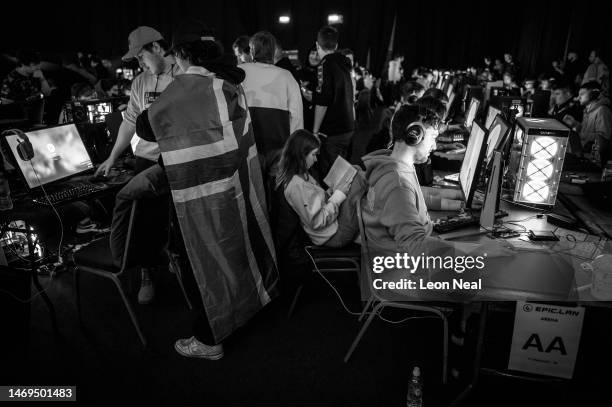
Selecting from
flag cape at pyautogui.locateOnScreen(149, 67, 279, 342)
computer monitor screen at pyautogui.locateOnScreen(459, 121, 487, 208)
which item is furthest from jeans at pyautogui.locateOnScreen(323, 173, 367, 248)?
computer monitor screen at pyautogui.locateOnScreen(459, 121, 487, 208)

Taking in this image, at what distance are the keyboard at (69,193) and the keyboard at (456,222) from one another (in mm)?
1927

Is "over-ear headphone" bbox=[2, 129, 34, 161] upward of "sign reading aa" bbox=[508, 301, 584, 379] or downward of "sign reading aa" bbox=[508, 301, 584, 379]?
upward

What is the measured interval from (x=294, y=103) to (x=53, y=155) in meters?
1.50

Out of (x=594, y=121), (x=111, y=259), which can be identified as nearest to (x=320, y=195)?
(x=111, y=259)

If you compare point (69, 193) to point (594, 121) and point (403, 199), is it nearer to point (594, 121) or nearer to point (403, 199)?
point (403, 199)

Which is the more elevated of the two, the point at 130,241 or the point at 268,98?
the point at 268,98

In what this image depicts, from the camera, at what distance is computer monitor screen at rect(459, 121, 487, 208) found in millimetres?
1943

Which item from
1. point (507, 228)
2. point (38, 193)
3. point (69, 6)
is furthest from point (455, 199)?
point (69, 6)

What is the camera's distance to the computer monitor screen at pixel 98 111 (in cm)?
379

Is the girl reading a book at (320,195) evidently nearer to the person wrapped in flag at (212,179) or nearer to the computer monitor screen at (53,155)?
the person wrapped in flag at (212,179)

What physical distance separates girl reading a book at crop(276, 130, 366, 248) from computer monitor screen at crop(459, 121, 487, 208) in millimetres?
483

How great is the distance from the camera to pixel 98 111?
151 inches

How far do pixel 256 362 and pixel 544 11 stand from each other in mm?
12236

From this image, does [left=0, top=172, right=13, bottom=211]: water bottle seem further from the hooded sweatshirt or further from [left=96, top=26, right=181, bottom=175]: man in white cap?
the hooded sweatshirt
